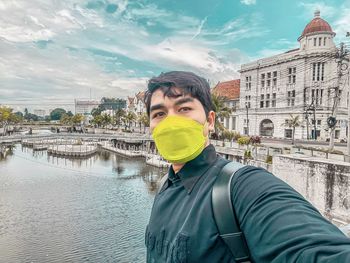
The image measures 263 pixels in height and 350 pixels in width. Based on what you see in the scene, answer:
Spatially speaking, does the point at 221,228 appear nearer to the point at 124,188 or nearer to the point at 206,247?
the point at 206,247

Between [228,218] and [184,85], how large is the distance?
3.17 feet

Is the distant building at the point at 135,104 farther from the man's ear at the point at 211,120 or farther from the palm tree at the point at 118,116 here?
the man's ear at the point at 211,120

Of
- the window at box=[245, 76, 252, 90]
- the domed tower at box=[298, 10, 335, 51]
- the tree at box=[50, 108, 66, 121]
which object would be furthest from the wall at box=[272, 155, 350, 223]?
the tree at box=[50, 108, 66, 121]

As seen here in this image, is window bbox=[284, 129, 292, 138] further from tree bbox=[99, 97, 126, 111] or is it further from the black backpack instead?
tree bbox=[99, 97, 126, 111]

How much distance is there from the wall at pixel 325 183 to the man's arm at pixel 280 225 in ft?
38.8

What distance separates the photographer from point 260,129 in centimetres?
4822

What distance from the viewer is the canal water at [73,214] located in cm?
1612

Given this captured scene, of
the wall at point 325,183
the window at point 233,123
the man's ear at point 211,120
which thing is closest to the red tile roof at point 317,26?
the window at point 233,123

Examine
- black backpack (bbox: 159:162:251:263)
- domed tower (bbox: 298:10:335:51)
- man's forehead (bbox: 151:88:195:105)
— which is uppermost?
domed tower (bbox: 298:10:335:51)

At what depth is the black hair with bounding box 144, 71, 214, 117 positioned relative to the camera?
1823 millimetres

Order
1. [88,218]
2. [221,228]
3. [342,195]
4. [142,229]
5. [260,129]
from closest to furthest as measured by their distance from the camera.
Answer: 1. [221,228]
2. [342,195]
3. [142,229]
4. [88,218]
5. [260,129]

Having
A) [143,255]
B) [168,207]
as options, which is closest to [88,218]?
[143,255]

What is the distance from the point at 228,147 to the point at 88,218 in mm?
15543

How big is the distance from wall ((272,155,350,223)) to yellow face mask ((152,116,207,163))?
37.9 ft
